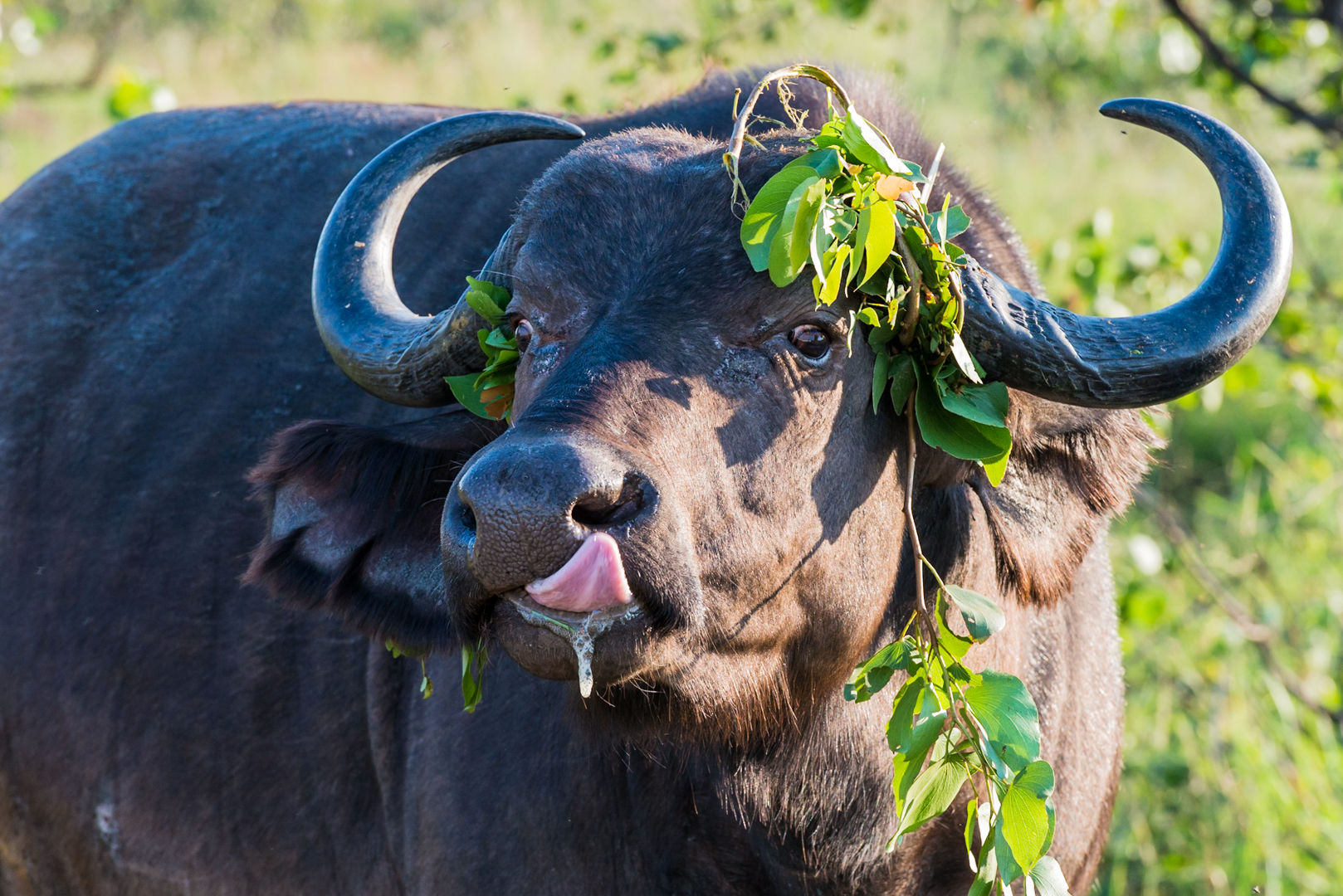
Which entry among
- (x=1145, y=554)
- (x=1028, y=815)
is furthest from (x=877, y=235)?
(x=1145, y=554)

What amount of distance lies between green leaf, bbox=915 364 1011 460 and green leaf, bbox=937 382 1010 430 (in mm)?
19

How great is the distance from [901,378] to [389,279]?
1322mm

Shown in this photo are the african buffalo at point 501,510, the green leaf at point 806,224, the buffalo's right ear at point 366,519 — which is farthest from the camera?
the buffalo's right ear at point 366,519

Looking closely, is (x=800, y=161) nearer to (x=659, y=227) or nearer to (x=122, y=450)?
(x=659, y=227)

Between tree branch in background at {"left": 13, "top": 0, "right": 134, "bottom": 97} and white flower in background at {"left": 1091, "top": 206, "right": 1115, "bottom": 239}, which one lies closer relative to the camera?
white flower in background at {"left": 1091, "top": 206, "right": 1115, "bottom": 239}

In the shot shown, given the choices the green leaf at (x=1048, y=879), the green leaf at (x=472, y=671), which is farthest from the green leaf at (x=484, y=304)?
the green leaf at (x=1048, y=879)

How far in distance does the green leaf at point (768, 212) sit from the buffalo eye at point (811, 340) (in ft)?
0.64

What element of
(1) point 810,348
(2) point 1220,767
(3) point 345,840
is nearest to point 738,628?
(1) point 810,348

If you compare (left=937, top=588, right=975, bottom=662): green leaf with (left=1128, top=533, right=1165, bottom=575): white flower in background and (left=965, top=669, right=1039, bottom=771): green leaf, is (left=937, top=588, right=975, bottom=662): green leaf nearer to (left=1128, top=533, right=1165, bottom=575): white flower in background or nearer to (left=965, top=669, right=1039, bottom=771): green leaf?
(left=965, top=669, right=1039, bottom=771): green leaf

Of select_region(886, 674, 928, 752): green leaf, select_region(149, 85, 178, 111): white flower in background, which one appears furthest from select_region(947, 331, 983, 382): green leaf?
select_region(149, 85, 178, 111): white flower in background

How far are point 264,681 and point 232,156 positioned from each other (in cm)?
181

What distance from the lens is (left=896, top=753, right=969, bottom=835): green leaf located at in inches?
111

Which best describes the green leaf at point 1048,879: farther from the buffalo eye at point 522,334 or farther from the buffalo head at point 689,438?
the buffalo eye at point 522,334

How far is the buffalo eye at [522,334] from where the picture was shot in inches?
116
